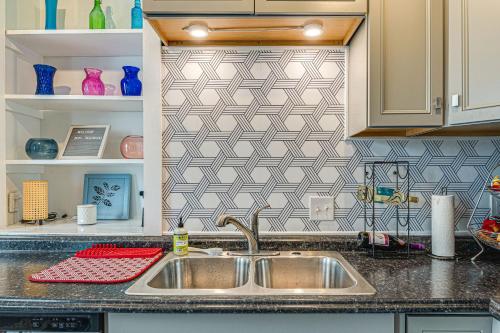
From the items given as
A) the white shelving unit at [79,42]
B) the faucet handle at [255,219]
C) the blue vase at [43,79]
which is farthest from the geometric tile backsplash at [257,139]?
the blue vase at [43,79]

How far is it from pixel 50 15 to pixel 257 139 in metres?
1.23

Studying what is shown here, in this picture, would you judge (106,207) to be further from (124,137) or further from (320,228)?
(320,228)

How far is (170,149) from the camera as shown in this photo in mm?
1692

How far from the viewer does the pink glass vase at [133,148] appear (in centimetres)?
180

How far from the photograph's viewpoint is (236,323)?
1079 mm

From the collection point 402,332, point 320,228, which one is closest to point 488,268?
point 402,332

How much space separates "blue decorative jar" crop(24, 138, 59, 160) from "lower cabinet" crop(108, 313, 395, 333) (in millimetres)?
1088

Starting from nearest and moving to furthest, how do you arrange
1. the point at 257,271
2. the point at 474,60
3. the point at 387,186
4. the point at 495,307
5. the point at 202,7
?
the point at 495,307 → the point at 474,60 → the point at 202,7 → the point at 257,271 → the point at 387,186

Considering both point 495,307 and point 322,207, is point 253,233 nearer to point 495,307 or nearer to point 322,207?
point 322,207

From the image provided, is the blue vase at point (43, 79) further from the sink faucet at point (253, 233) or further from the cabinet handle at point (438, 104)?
the cabinet handle at point (438, 104)

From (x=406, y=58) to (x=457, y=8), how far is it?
0.81ft

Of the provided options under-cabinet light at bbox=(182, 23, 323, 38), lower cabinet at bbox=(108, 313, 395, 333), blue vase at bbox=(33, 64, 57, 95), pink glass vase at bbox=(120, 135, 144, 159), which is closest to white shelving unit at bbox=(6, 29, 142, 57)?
blue vase at bbox=(33, 64, 57, 95)

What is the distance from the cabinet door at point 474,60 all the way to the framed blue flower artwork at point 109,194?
1.61 m

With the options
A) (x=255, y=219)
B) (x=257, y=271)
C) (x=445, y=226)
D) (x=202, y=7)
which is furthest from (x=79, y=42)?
(x=445, y=226)
